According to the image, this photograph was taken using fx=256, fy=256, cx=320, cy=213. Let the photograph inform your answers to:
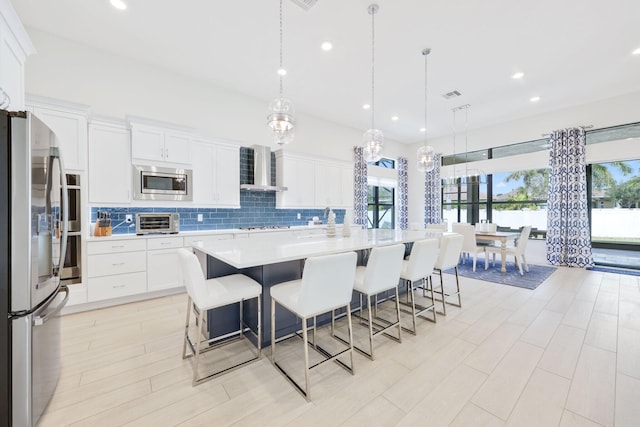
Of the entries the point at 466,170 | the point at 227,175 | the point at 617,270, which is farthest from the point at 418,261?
the point at 617,270

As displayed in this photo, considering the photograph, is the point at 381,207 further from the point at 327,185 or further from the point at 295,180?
the point at 295,180

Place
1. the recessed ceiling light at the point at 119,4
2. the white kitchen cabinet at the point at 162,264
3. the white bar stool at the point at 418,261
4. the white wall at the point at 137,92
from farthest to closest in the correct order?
the white kitchen cabinet at the point at 162,264 < the white wall at the point at 137,92 < the recessed ceiling light at the point at 119,4 < the white bar stool at the point at 418,261

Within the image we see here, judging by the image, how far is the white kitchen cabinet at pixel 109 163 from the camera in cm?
326

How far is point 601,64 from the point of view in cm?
385

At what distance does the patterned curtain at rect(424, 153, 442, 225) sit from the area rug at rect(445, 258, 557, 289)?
2.24 m

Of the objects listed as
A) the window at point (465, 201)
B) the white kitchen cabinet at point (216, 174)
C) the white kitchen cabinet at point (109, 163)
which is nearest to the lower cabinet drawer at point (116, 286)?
the white kitchen cabinet at point (109, 163)

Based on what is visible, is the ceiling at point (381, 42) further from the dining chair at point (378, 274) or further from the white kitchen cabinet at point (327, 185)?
the dining chair at point (378, 274)

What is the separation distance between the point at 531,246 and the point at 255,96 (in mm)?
7080

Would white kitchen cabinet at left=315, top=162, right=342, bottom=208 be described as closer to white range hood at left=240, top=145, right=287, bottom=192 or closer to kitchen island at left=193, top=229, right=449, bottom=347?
white range hood at left=240, top=145, right=287, bottom=192

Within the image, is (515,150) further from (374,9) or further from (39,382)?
(39,382)

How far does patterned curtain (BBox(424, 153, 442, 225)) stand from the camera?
299 inches

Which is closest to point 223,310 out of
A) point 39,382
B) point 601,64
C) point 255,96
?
point 39,382

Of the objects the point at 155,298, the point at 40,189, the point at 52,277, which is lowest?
the point at 155,298

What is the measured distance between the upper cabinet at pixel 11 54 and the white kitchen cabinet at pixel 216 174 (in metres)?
1.84
